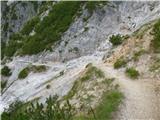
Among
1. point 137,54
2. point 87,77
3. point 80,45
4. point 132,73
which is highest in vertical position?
point 137,54

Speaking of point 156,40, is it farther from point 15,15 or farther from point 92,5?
point 15,15

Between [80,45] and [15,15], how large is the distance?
31.3 m

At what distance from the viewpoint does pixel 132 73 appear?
36406mm

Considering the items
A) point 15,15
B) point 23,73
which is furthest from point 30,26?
point 15,15

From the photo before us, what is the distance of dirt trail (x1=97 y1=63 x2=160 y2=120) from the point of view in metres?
31.5

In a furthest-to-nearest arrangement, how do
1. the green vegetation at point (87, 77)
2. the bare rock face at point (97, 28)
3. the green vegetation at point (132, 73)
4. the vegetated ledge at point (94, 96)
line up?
the bare rock face at point (97, 28), the green vegetation at point (87, 77), the green vegetation at point (132, 73), the vegetated ledge at point (94, 96)

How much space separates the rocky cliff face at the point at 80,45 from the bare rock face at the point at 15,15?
72.3 feet

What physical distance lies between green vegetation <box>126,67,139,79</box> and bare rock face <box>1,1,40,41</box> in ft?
159

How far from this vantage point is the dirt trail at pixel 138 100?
103 ft

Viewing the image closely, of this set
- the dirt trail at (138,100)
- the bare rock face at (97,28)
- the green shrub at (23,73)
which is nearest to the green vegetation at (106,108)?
the dirt trail at (138,100)

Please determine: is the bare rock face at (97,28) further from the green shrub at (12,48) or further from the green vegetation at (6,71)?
the green shrub at (12,48)

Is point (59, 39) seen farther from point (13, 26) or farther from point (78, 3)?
point (13, 26)

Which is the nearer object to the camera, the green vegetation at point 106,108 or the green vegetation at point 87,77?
the green vegetation at point 106,108

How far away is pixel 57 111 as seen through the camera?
3306 centimetres
